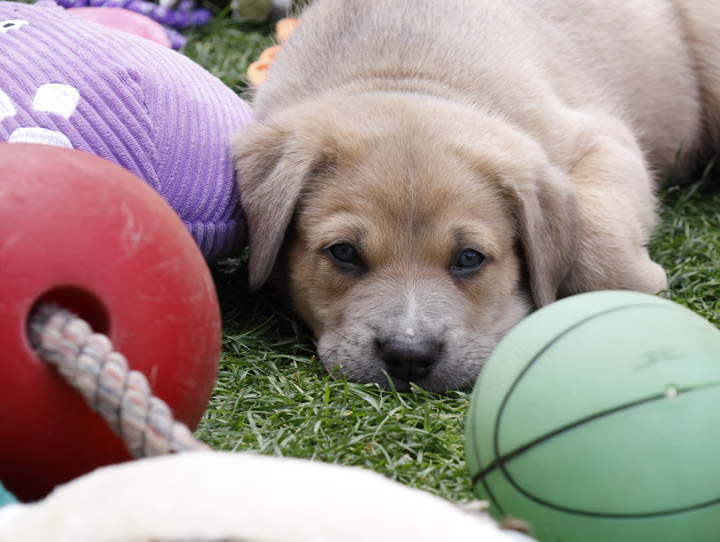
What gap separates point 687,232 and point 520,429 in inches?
142

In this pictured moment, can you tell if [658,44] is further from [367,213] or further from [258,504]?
[258,504]

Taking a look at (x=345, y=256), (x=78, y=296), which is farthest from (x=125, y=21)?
(x=78, y=296)

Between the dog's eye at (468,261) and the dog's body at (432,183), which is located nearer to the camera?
the dog's body at (432,183)

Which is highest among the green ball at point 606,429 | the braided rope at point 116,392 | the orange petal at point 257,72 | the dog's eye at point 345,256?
the braided rope at point 116,392

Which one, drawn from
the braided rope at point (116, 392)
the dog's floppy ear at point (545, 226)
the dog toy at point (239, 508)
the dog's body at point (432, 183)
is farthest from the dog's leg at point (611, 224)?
the braided rope at point (116, 392)

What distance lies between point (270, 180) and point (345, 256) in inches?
20.4

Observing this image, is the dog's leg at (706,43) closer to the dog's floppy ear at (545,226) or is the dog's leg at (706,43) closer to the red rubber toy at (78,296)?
the dog's floppy ear at (545,226)

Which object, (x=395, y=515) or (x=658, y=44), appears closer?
(x=395, y=515)

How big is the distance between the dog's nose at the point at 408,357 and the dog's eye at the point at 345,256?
17.3 inches

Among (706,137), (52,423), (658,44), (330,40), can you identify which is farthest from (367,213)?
(706,137)

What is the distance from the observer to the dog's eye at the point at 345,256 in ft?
14.6

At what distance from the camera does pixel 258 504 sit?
2123 mm

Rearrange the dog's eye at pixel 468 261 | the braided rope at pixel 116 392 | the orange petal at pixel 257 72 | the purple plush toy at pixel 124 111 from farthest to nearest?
the orange petal at pixel 257 72, the dog's eye at pixel 468 261, the purple plush toy at pixel 124 111, the braided rope at pixel 116 392

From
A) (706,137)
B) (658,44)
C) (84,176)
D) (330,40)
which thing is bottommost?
(706,137)
